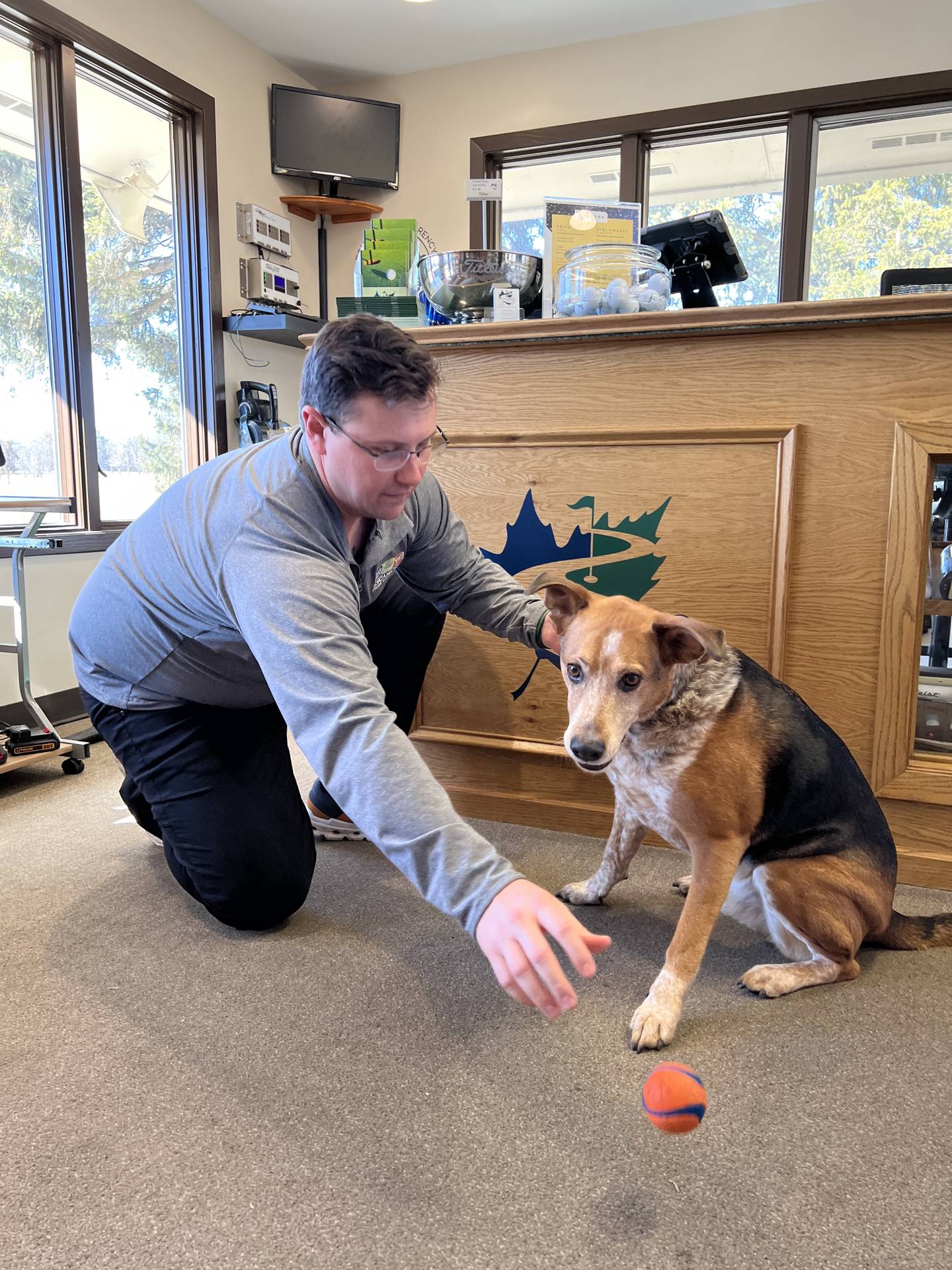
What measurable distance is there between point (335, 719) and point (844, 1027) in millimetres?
973

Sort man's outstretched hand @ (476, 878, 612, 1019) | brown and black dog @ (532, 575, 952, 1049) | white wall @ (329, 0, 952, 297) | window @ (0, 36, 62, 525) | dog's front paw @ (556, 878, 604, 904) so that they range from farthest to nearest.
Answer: white wall @ (329, 0, 952, 297)
window @ (0, 36, 62, 525)
dog's front paw @ (556, 878, 604, 904)
brown and black dog @ (532, 575, 952, 1049)
man's outstretched hand @ (476, 878, 612, 1019)

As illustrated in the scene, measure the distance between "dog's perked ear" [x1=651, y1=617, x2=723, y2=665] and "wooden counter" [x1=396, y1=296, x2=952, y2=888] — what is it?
0.60m

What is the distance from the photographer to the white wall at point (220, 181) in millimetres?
3418

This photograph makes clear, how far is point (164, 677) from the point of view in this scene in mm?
1684

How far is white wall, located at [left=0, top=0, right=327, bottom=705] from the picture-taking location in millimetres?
3418

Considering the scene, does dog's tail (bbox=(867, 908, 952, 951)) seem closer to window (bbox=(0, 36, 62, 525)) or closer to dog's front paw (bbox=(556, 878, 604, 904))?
dog's front paw (bbox=(556, 878, 604, 904))

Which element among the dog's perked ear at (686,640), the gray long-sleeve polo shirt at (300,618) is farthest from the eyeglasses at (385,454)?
the dog's perked ear at (686,640)

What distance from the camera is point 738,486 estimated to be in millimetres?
1943

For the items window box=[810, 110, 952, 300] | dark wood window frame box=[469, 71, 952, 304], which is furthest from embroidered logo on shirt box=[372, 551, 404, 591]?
window box=[810, 110, 952, 300]

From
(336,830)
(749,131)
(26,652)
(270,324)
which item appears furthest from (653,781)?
(749,131)

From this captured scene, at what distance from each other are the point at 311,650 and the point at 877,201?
455 cm

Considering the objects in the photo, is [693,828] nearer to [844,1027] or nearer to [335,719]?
[844,1027]

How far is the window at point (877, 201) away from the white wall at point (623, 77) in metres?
0.28

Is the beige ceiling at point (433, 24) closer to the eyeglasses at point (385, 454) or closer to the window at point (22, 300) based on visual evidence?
the window at point (22, 300)
